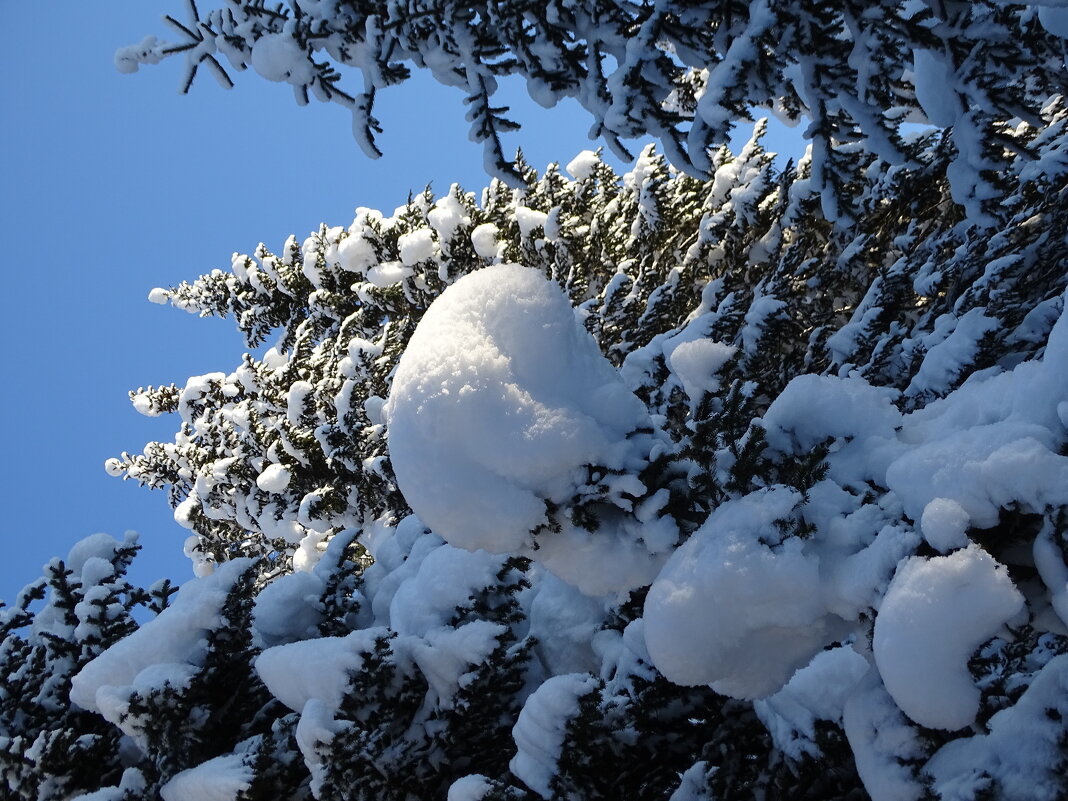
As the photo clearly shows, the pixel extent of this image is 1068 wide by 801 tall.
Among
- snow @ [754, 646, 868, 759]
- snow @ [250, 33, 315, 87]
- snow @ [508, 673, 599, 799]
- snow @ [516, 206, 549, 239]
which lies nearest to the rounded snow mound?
snow @ [508, 673, 599, 799]

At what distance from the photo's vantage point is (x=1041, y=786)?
1.88 m

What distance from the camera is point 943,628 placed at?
5.17 ft

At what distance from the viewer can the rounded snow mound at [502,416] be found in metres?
2.17

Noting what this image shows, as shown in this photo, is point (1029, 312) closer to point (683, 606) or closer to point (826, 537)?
point (826, 537)

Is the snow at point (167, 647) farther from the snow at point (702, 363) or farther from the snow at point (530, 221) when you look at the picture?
the snow at point (530, 221)

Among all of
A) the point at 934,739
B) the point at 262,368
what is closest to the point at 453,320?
the point at 934,739

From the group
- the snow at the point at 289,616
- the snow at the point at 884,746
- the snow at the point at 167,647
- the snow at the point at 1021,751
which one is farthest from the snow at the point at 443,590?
the snow at the point at 1021,751

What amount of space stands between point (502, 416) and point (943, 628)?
1.22 m

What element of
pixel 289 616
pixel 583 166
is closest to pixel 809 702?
pixel 289 616

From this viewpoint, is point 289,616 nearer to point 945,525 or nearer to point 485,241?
point 945,525

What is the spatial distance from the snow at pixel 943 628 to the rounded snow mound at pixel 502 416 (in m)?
0.85

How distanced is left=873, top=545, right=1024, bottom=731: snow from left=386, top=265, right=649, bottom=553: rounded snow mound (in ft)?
2.79

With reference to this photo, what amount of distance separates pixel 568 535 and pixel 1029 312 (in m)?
2.86

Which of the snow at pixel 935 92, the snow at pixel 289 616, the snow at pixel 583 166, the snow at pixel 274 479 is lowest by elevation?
the snow at pixel 289 616
